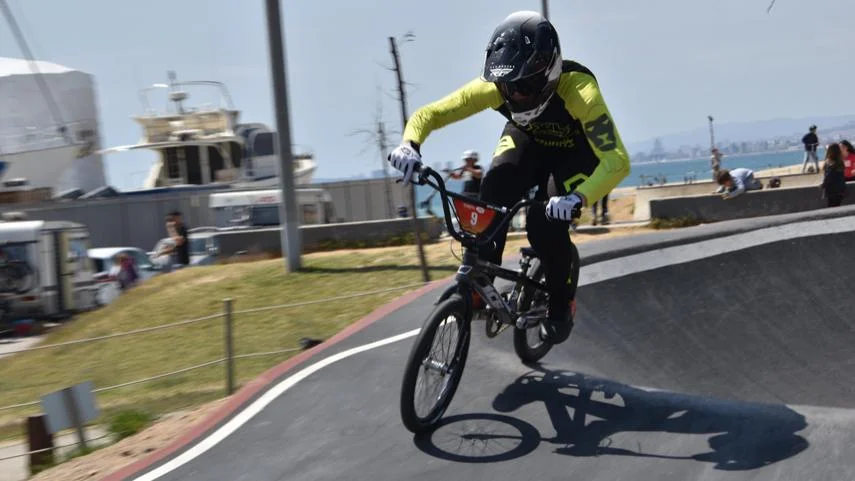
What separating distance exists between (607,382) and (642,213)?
25737 mm

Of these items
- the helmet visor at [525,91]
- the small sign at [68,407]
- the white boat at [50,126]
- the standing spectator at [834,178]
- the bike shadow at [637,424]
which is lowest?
the small sign at [68,407]

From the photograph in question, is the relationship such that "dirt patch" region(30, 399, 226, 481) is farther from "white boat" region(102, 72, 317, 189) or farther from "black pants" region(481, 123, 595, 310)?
"white boat" region(102, 72, 317, 189)

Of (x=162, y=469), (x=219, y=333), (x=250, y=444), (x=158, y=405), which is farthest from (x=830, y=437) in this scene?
(x=219, y=333)

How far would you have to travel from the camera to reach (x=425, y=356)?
6.07 m

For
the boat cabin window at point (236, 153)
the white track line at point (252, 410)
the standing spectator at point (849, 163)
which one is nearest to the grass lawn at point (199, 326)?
the white track line at point (252, 410)

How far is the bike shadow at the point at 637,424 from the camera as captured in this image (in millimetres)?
5520

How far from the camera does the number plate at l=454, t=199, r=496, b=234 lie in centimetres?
633

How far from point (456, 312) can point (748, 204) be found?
1618 cm

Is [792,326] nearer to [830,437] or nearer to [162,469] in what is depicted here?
[830,437]

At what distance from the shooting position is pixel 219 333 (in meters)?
15.2

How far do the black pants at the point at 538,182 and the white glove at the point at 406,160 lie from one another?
2.80ft

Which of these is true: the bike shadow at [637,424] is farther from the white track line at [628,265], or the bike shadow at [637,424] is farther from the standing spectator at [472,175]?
the standing spectator at [472,175]

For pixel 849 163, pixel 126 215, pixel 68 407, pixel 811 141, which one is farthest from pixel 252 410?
pixel 126 215

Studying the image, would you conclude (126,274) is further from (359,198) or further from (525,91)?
(359,198)
